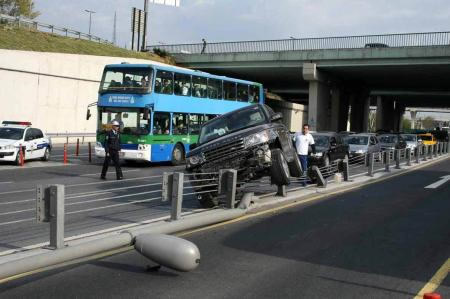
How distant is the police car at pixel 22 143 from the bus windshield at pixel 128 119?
2.57 m

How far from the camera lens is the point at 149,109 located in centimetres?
2172

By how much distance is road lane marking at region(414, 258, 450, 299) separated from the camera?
5910 millimetres

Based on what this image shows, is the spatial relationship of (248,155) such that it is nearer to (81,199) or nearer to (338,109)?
(81,199)

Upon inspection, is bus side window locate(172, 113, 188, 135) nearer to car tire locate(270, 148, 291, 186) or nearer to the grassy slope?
car tire locate(270, 148, 291, 186)

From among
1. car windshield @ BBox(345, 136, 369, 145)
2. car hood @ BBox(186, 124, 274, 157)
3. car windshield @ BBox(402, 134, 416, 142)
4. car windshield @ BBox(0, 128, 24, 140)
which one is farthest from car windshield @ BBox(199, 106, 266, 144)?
car windshield @ BBox(402, 134, 416, 142)

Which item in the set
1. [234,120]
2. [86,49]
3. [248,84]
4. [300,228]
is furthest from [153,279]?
[86,49]

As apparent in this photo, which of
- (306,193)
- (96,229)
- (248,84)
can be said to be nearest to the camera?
(96,229)

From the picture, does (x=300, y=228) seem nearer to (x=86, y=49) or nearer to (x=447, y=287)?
(x=447, y=287)

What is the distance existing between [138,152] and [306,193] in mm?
9306

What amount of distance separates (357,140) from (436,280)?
23.6 meters

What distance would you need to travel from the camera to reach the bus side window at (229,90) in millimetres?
27188

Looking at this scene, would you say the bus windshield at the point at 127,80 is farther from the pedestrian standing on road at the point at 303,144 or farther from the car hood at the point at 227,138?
the car hood at the point at 227,138

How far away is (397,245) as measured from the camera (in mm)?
8203

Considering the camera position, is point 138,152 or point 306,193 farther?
point 138,152
